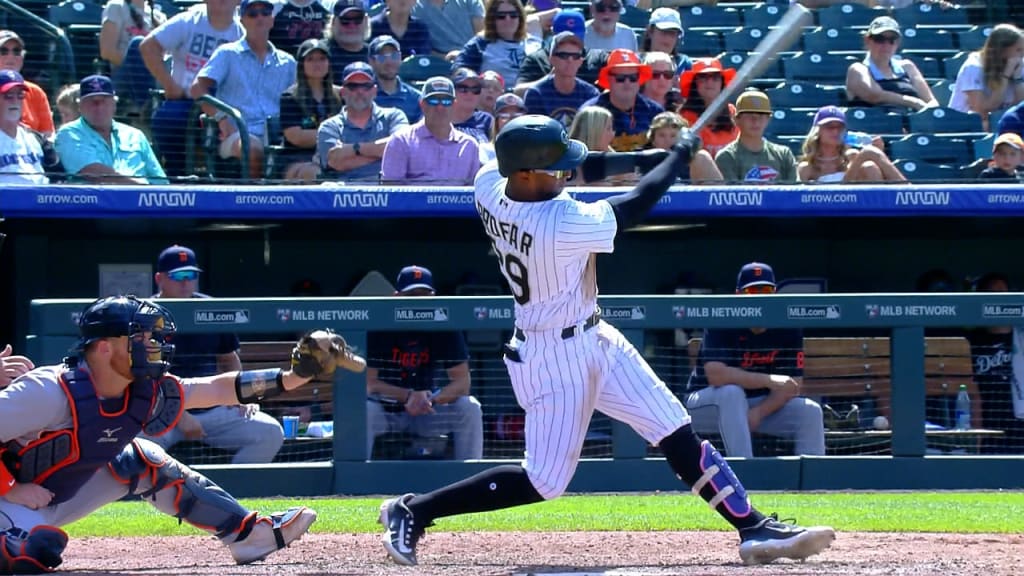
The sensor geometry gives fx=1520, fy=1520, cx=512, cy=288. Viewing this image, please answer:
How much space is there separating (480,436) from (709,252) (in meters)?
2.75

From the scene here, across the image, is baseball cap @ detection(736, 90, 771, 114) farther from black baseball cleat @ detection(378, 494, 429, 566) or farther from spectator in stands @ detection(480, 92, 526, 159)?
black baseball cleat @ detection(378, 494, 429, 566)

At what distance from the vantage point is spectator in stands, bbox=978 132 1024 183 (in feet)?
29.4

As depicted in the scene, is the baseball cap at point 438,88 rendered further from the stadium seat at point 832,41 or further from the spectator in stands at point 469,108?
the stadium seat at point 832,41

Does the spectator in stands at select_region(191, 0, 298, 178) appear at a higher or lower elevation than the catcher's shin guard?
higher

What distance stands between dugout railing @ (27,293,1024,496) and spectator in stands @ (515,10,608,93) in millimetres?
2641

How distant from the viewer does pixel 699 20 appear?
37.7 feet

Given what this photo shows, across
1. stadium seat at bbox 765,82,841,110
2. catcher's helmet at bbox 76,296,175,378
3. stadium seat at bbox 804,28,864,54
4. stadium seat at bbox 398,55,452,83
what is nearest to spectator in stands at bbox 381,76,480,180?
stadium seat at bbox 398,55,452,83

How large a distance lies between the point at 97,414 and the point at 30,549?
0.43 m

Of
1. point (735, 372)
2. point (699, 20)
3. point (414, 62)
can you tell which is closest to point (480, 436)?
point (735, 372)

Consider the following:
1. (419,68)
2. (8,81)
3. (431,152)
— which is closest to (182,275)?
(8,81)

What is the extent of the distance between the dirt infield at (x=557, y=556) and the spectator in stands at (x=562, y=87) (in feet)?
13.4

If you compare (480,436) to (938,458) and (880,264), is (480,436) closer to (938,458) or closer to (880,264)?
(938,458)

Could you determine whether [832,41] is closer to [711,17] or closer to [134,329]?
[711,17]

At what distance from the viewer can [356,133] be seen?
8938 mm
